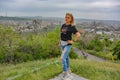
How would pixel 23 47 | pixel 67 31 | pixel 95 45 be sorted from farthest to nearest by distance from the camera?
pixel 95 45
pixel 23 47
pixel 67 31

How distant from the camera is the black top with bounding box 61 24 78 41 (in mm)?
6352

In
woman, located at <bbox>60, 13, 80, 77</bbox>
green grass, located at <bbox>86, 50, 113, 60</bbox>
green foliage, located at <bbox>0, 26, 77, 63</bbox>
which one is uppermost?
woman, located at <bbox>60, 13, 80, 77</bbox>

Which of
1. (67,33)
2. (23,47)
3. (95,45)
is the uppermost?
(67,33)

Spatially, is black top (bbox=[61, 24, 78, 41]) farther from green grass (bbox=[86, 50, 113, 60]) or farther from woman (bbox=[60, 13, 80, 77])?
green grass (bbox=[86, 50, 113, 60])

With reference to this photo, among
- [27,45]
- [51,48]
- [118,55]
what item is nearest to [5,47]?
[27,45]

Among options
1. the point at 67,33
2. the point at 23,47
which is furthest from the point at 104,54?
the point at 67,33

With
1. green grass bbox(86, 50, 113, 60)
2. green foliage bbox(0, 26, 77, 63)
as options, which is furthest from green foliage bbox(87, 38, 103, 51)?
green foliage bbox(0, 26, 77, 63)

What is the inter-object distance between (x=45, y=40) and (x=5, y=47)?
247 inches

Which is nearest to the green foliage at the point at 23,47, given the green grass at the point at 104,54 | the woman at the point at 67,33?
the green grass at the point at 104,54

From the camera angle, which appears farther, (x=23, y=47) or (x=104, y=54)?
(x=104, y=54)

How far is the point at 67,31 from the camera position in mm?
6359

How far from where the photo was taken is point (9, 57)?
37969mm

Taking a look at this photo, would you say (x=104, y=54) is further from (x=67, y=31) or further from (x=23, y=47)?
(x=67, y=31)

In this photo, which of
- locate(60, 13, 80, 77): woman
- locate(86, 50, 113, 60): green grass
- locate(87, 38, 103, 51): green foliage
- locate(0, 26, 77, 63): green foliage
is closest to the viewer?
locate(60, 13, 80, 77): woman
